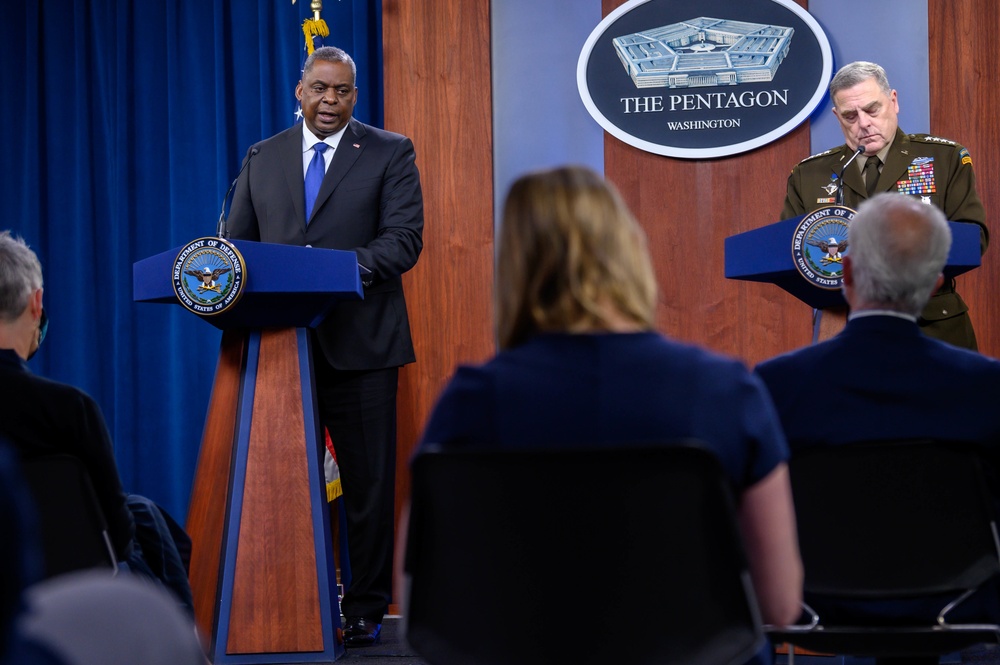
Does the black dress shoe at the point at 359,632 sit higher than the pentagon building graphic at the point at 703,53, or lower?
lower

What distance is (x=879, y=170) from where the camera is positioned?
3.52 metres

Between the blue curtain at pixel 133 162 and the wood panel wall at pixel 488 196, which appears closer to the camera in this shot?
the wood panel wall at pixel 488 196

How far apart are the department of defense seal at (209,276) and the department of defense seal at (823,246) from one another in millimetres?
1488

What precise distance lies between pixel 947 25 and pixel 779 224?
1.84 meters

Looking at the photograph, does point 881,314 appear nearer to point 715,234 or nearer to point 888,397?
point 888,397

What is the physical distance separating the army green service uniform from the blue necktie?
5.06ft

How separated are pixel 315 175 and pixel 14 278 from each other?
5.49ft

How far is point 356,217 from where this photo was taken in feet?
12.3

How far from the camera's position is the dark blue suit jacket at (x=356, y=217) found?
11.9 feet

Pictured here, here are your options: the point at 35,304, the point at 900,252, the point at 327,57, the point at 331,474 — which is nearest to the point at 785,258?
the point at 900,252

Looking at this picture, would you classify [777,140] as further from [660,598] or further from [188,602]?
[660,598]

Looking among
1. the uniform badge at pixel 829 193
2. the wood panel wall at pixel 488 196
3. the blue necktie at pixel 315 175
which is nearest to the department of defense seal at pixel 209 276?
the blue necktie at pixel 315 175

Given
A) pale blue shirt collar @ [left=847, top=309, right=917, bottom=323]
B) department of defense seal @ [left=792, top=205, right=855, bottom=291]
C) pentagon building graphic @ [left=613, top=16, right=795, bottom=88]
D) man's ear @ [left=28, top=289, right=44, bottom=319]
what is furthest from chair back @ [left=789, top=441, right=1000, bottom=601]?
pentagon building graphic @ [left=613, top=16, right=795, bottom=88]

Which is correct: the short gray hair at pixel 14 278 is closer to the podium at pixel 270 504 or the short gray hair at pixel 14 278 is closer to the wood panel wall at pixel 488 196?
the podium at pixel 270 504
